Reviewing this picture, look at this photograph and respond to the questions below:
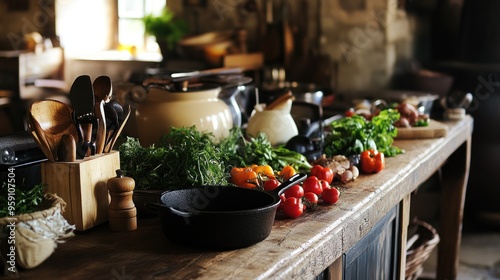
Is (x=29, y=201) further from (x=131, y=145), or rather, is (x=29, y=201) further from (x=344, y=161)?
(x=344, y=161)

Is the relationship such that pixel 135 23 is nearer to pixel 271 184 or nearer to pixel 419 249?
pixel 419 249

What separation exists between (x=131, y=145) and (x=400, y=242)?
54.5 inches

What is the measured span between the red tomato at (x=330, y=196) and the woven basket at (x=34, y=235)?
36.8 inches

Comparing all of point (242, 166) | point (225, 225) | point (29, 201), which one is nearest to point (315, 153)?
point (242, 166)

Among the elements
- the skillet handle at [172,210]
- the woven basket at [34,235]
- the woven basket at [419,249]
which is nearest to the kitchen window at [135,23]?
the woven basket at [419,249]

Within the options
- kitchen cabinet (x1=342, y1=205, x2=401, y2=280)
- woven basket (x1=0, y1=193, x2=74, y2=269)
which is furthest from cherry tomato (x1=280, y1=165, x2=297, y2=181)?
woven basket (x1=0, y1=193, x2=74, y2=269)

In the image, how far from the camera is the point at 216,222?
1.86 m

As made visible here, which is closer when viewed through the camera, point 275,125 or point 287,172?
point 287,172

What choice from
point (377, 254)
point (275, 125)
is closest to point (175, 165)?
point (275, 125)

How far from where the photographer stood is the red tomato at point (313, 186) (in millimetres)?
2404

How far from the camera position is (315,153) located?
2961mm

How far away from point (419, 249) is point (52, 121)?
2.62 meters

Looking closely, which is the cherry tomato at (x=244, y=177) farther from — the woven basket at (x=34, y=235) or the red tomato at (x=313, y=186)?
the woven basket at (x=34, y=235)

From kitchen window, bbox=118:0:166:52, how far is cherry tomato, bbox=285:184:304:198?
6.85 m
